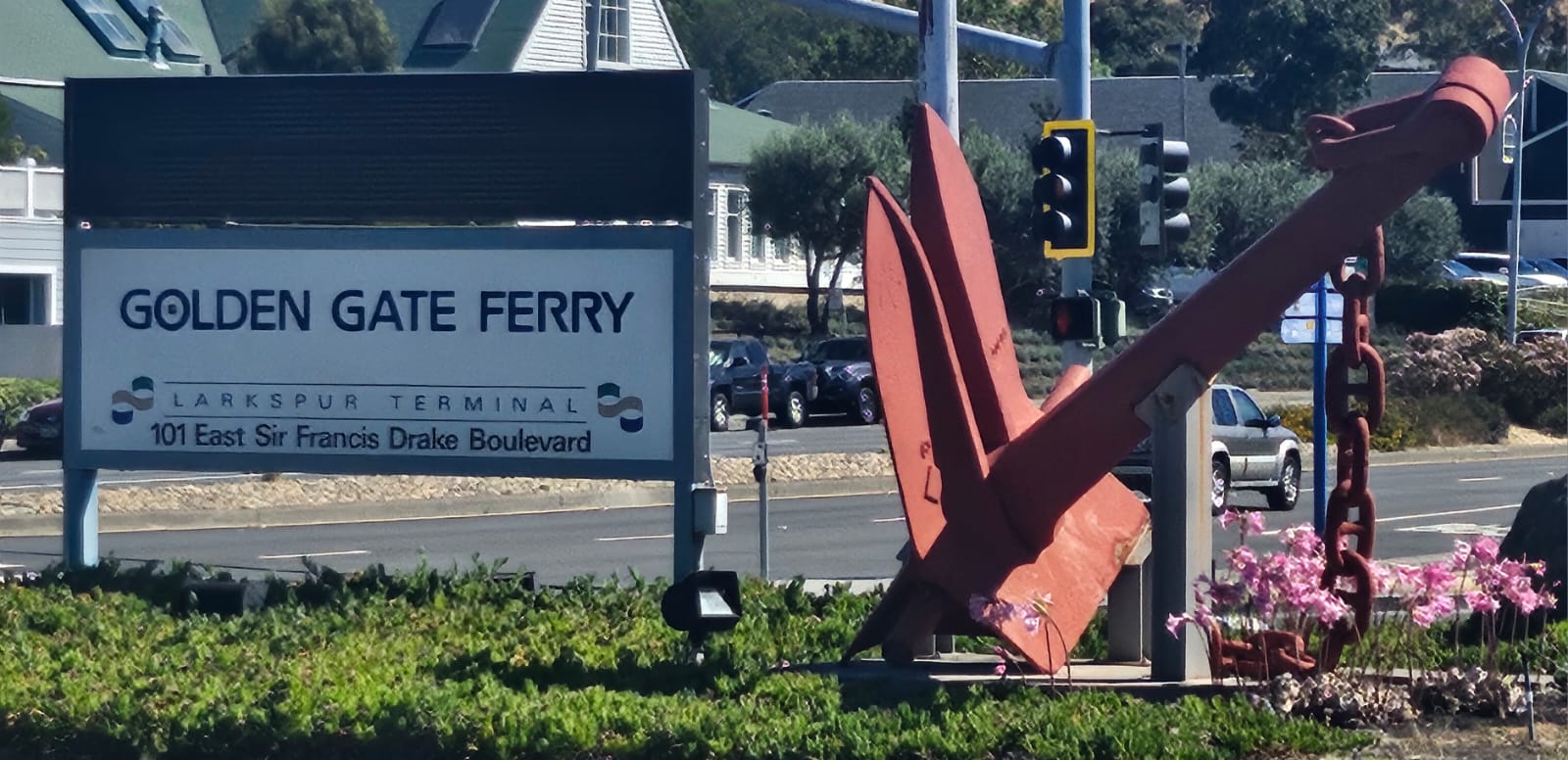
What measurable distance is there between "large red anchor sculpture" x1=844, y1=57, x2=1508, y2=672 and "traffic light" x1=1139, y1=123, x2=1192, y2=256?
8543 millimetres

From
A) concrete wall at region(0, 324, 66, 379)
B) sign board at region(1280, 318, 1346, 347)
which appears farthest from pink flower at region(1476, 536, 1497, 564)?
concrete wall at region(0, 324, 66, 379)

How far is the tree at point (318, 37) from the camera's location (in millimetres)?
52906

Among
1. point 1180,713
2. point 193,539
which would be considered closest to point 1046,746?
point 1180,713

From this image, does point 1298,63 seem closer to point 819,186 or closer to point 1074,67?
point 819,186

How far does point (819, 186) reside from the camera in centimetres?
5106

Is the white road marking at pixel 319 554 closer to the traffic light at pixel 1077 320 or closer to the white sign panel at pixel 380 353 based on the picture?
the white sign panel at pixel 380 353

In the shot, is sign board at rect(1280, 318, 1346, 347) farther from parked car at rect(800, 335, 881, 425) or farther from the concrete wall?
the concrete wall

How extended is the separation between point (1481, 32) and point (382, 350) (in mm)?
96728

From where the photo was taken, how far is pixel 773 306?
53406 millimetres

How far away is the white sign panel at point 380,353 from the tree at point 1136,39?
86929mm

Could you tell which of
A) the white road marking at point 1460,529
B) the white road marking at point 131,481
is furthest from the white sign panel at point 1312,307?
the white road marking at point 131,481

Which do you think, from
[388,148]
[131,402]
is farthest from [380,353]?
[131,402]

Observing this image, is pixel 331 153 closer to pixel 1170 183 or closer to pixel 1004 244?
pixel 1170 183

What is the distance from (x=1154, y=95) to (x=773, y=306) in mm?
26264
